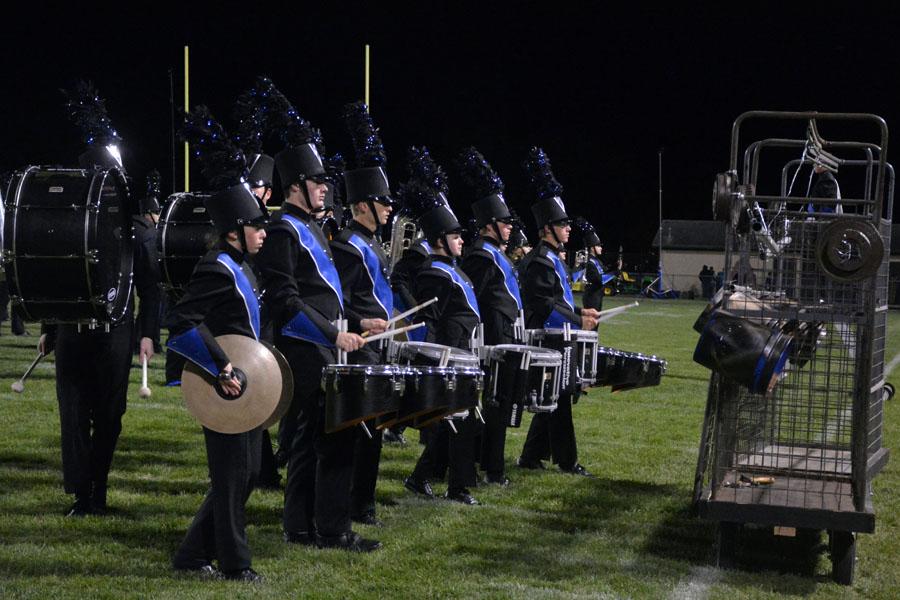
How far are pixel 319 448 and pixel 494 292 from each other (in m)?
2.72

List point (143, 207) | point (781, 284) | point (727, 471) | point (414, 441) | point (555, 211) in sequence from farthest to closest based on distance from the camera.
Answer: point (143, 207), point (414, 441), point (555, 211), point (727, 471), point (781, 284)

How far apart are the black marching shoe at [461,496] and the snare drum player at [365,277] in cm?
86

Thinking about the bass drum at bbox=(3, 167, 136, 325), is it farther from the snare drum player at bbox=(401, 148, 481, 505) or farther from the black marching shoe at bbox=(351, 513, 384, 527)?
the snare drum player at bbox=(401, 148, 481, 505)

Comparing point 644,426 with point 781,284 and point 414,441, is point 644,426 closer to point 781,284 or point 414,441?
point 414,441

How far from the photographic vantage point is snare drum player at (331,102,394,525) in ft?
21.1

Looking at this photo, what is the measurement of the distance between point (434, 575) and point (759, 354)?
6.03 ft

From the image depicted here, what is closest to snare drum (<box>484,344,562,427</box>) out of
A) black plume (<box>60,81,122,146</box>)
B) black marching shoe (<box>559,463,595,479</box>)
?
black marching shoe (<box>559,463,595,479</box>)

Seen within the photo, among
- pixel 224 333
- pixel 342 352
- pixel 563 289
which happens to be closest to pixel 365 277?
pixel 342 352

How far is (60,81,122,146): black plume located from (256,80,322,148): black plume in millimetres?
964

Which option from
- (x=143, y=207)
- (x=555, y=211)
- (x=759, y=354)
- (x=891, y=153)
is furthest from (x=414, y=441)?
(x=891, y=153)

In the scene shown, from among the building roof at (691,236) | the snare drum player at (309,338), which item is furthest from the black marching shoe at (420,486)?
the building roof at (691,236)

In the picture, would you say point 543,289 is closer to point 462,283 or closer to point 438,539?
point 462,283

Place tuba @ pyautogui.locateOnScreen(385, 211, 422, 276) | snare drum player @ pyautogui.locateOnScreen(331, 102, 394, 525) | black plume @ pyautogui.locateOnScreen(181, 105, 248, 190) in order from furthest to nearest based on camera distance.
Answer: tuba @ pyautogui.locateOnScreen(385, 211, 422, 276) < snare drum player @ pyautogui.locateOnScreen(331, 102, 394, 525) < black plume @ pyautogui.locateOnScreen(181, 105, 248, 190)

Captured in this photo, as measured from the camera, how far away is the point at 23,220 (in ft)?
19.2
